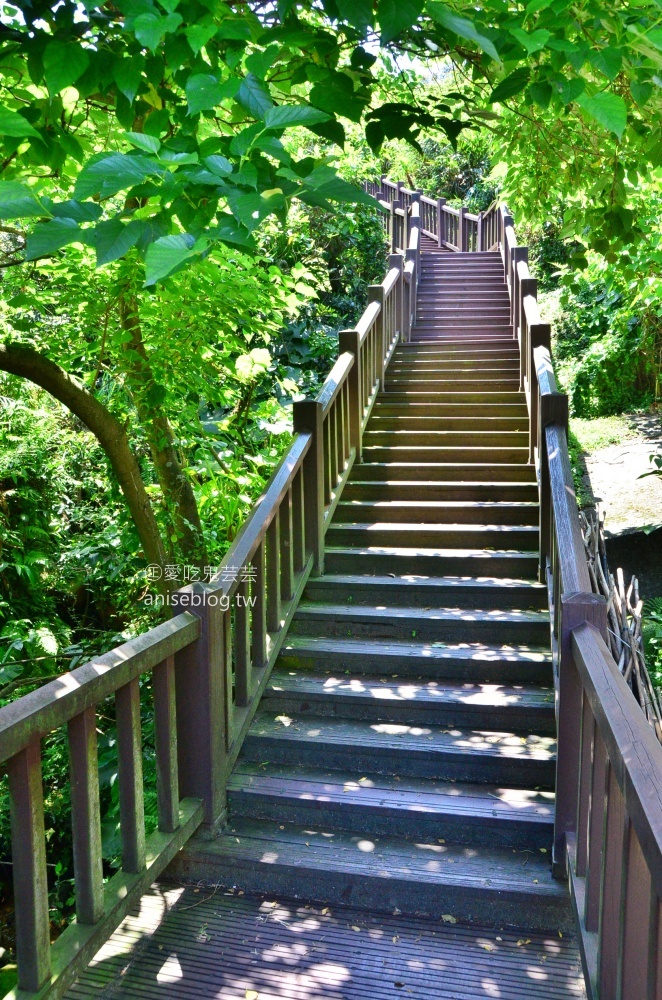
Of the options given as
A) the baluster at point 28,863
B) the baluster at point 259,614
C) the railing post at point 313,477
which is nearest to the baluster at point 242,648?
the baluster at point 259,614

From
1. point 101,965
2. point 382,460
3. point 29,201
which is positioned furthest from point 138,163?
point 382,460

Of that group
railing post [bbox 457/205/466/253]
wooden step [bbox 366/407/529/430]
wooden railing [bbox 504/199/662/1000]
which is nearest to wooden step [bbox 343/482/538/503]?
wooden step [bbox 366/407/529/430]

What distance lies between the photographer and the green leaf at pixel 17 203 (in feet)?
4.47

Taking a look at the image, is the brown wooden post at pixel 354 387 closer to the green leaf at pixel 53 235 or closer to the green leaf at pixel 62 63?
the green leaf at pixel 62 63

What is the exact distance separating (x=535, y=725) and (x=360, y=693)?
0.84 m

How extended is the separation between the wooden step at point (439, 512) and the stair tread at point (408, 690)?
5.46 ft

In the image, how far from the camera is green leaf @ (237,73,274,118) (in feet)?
5.37

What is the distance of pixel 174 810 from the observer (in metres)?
3.00

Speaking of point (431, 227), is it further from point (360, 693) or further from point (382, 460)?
point (360, 693)

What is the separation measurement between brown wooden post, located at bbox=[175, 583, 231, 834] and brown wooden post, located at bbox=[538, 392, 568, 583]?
2.02 meters

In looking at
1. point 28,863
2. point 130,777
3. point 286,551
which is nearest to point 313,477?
point 286,551

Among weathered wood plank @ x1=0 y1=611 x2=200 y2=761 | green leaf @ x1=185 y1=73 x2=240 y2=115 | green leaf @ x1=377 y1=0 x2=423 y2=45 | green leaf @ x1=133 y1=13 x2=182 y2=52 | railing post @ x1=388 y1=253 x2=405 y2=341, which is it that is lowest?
weathered wood plank @ x1=0 y1=611 x2=200 y2=761

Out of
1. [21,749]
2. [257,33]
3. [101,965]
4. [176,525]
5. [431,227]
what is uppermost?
[431,227]

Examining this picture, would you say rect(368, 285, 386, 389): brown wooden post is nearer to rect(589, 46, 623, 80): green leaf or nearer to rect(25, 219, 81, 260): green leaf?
rect(589, 46, 623, 80): green leaf
